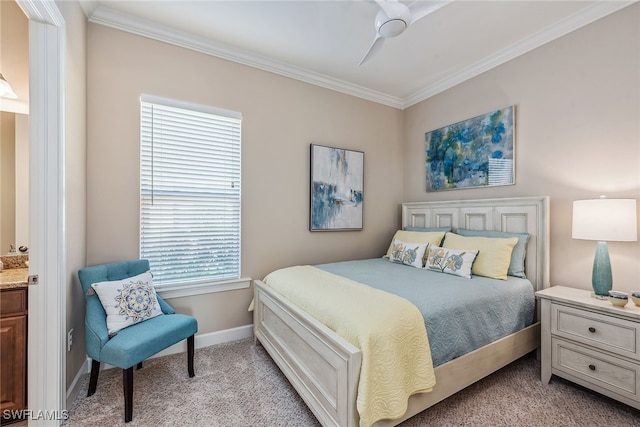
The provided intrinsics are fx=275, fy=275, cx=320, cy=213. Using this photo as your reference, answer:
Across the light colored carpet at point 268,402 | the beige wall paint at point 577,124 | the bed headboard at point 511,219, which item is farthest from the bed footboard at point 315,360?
the beige wall paint at point 577,124

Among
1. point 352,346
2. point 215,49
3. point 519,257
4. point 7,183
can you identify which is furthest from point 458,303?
point 7,183

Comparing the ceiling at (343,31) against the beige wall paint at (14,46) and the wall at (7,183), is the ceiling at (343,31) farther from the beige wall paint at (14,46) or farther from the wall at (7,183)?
the wall at (7,183)

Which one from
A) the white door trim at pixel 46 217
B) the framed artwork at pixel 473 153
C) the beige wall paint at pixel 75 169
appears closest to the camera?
the white door trim at pixel 46 217

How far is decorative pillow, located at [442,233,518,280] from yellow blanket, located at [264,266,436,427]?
116 centimetres

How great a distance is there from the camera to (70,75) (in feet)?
5.92

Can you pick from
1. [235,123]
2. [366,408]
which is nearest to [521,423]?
[366,408]

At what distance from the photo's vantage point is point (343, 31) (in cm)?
247

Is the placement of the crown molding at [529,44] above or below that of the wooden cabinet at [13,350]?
above

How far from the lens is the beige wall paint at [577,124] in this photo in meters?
2.09

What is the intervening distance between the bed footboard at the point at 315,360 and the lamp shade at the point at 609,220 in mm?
1925

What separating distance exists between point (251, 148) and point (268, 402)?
2232mm

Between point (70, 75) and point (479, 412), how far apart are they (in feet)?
11.3

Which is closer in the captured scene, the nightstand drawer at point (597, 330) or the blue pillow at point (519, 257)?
the nightstand drawer at point (597, 330)

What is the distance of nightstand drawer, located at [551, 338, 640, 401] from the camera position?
170cm
